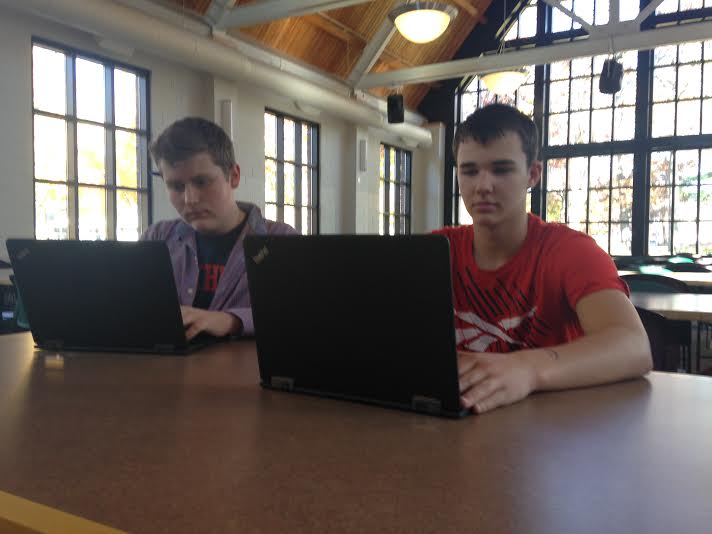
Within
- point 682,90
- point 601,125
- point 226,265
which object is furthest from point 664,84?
point 226,265

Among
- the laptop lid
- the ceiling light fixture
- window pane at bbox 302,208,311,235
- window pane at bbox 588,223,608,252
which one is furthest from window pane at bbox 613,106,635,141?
the laptop lid

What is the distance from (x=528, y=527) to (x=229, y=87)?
7.14 meters

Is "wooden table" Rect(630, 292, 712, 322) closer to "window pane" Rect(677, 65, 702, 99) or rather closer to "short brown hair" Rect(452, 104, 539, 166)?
"short brown hair" Rect(452, 104, 539, 166)

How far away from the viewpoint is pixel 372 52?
870 centimetres

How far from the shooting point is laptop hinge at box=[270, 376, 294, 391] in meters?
1.01

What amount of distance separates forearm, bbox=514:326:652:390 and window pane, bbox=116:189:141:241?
5663 millimetres

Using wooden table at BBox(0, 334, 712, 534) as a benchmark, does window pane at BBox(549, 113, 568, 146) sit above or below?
above

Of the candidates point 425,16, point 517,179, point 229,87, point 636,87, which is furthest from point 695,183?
point 517,179

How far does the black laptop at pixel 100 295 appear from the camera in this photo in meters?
1.26

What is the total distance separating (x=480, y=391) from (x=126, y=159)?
6000mm

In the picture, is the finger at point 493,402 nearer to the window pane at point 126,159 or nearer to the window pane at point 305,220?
Answer: the window pane at point 126,159

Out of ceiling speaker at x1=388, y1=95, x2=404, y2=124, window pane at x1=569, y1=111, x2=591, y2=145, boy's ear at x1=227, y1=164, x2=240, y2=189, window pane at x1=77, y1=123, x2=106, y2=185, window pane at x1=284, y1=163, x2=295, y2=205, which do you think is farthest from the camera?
window pane at x1=569, y1=111, x2=591, y2=145

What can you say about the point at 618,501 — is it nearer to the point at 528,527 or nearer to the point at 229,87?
the point at 528,527

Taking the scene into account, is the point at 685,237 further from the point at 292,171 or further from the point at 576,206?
the point at 292,171
